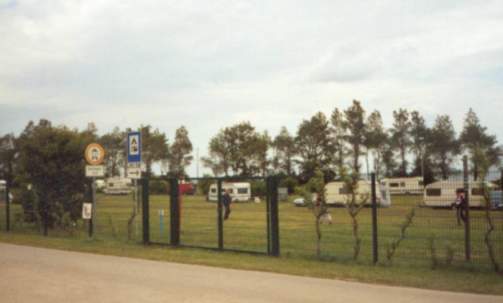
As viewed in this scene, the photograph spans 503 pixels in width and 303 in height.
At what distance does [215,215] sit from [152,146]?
85.8m

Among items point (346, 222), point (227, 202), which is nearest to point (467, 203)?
point (346, 222)

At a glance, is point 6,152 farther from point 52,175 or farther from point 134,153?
point 134,153

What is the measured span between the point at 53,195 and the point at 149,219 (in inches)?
296

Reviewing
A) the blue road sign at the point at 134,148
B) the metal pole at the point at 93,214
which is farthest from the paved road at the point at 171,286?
the metal pole at the point at 93,214

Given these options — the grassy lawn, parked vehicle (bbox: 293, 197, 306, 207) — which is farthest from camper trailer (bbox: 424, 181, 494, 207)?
parked vehicle (bbox: 293, 197, 306, 207)

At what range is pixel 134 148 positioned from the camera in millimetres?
16297

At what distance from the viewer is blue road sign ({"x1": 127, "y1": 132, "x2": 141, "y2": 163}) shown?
16.2m

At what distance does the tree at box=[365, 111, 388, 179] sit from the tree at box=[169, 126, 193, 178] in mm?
35247

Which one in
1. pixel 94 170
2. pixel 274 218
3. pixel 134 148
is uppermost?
pixel 134 148

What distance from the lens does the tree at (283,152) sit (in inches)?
3814

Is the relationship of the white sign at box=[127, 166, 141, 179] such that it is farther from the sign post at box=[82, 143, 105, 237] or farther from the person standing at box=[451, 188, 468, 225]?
the person standing at box=[451, 188, 468, 225]

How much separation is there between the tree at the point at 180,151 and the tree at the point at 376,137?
35247 mm

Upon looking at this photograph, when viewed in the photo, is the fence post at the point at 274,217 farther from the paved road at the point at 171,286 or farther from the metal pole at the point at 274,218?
the paved road at the point at 171,286

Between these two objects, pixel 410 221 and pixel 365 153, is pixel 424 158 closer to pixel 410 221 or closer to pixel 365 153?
pixel 365 153
